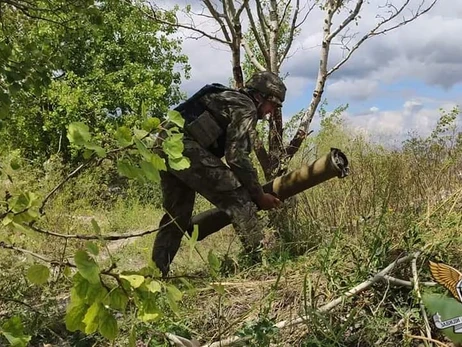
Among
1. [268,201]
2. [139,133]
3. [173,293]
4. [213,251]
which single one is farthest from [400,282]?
[139,133]

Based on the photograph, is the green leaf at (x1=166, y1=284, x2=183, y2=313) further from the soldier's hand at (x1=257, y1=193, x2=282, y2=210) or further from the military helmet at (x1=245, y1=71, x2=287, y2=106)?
the military helmet at (x1=245, y1=71, x2=287, y2=106)

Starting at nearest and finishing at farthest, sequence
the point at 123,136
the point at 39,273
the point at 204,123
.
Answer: the point at 123,136 < the point at 39,273 < the point at 204,123

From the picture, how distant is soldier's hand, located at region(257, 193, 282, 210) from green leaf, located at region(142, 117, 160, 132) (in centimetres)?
300

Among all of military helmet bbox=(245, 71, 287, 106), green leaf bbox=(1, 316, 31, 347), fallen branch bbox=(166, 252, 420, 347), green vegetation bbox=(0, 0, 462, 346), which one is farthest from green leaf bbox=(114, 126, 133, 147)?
military helmet bbox=(245, 71, 287, 106)

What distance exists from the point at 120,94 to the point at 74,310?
18.2m

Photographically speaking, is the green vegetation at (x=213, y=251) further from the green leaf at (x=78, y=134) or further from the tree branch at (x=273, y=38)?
the tree branch at (x=273, y=38)

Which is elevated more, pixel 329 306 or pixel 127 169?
pixel 127 169

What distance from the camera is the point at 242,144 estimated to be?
4051 mm

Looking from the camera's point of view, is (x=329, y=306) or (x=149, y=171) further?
(x=329, y=306)

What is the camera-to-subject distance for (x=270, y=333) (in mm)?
2613

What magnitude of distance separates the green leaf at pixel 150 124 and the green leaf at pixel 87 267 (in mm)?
292

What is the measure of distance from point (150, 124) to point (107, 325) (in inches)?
16.0

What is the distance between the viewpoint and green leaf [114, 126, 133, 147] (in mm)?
1087

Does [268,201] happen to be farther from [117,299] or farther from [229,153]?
[117,299]
